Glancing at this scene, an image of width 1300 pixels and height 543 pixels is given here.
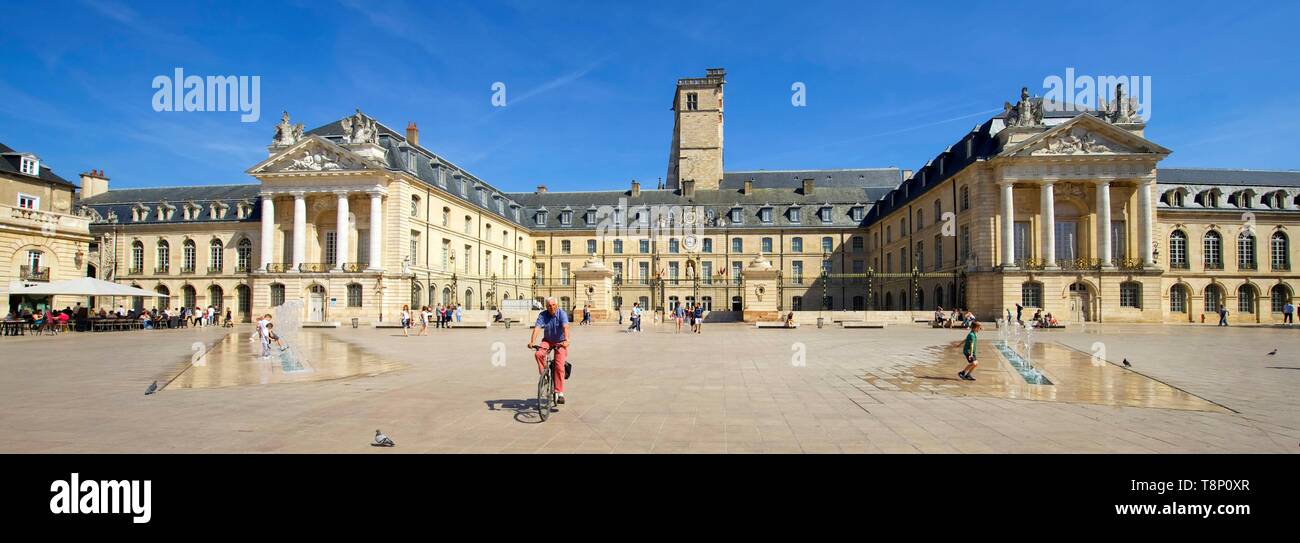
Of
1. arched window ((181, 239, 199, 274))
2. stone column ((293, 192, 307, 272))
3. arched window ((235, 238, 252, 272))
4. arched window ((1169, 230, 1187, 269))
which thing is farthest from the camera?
arched window ((181, 239, 199, 274))

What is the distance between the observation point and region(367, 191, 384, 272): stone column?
44531 millimetres

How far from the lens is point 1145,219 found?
40.7 m

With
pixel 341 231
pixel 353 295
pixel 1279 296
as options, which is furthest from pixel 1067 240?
pixel 341 231

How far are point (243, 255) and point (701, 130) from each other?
47.9m

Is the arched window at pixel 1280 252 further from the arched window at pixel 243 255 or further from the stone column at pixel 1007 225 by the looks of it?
the arched window at pixel 243 255

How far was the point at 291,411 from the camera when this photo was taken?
8703 millimetres

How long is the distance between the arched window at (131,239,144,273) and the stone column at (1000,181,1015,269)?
6111 centimetres

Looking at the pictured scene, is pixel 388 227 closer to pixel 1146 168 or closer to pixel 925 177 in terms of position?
pixel 925 177

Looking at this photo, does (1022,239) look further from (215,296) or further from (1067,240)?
(215,296)

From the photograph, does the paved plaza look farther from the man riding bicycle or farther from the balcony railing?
the balcony railing

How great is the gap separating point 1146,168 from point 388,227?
46.6 m

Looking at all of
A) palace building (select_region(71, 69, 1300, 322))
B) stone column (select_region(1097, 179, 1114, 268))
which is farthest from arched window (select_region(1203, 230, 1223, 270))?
stone column (select_region(1097, 179, 1114, 268))

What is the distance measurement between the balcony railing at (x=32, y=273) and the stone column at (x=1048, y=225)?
183 feet
